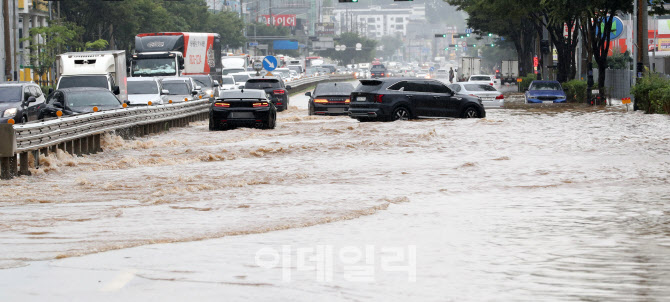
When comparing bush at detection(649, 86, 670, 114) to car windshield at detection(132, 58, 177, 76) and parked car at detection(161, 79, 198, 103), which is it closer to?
parked car at detection(161, 79, 198, 103)

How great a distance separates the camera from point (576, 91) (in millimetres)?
50969

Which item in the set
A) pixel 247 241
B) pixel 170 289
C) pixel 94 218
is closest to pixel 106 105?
pixel 94 218

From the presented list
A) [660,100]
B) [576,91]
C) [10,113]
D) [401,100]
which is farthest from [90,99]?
[576,91]

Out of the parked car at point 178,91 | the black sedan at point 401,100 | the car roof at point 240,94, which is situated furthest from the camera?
the parked car at point 178,91

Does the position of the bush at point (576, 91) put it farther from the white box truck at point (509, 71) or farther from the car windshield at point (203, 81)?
the white box truck at point (509, 71)

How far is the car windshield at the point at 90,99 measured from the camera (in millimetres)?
28938

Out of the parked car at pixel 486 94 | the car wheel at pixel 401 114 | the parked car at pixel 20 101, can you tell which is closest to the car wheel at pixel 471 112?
the car wheel at pixel 401 114

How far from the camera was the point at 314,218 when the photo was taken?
1262cm

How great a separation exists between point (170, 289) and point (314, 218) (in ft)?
14.8

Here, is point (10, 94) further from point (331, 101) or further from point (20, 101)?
point (331, 101)

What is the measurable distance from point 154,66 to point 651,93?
22400 mm

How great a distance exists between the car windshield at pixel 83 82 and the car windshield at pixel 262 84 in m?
9.90

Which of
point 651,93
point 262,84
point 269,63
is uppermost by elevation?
point 269,63

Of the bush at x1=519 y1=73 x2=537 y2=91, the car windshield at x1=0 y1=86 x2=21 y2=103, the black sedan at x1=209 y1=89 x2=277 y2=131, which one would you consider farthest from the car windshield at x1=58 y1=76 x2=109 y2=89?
the bush at x1=519 y1=73 x2=537 y2=91
